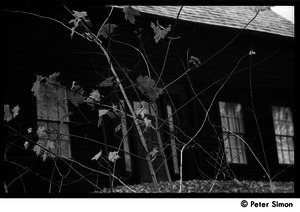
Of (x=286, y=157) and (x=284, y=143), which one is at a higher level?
(x=284, y=143)

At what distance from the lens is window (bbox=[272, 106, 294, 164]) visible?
602 inches

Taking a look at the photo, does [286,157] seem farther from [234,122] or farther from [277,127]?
[234,122]

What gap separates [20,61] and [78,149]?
1.93 m

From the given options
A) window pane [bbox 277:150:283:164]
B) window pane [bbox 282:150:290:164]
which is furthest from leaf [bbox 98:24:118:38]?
window pane [bbox 282:150:290:164]

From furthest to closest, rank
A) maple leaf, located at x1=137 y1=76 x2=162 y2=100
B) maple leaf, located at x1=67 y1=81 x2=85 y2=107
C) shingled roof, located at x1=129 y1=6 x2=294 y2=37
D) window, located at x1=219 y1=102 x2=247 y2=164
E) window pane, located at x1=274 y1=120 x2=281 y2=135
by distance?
window pane, located at x1=274 y1=120 x2=281 y2=135 < window, located at x1=219 y1=102 x2=247 y2=164 < shingled roof, located at x1=129 y1=6 x2=294 y2=37 < maple leaf, located at x1=67 y1=81 x2=85 y2=107 < maple leaf, located at x1=137 y1=76 x2=162 y2=100

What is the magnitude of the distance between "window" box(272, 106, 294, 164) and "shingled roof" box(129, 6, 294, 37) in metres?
2.02

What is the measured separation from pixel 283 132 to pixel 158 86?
5.34 metres

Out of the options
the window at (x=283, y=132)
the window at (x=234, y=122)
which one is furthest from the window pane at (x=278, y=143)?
the window at (x=234, y=122)

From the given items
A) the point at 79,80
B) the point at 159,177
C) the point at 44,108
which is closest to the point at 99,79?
the point at 79,80

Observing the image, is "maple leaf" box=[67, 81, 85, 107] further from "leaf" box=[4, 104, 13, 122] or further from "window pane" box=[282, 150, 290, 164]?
"window pane" box=[282, 150, 290, 164]

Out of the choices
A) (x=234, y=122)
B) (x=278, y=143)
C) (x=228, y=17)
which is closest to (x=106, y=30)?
(x=234, y=122)

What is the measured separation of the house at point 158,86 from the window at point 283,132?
3 cm

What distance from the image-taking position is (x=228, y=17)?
14.9m

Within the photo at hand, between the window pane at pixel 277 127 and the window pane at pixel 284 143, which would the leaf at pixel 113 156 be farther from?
the window pane at pixel 284 143
